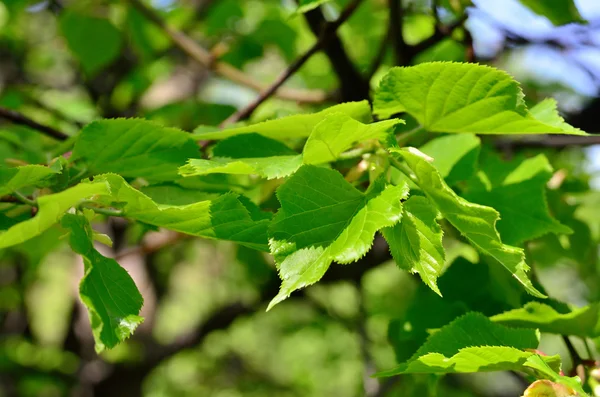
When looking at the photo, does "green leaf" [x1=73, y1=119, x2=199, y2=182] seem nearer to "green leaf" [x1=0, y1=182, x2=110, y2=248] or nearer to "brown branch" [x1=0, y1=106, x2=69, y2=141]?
"green leaf" [x1=0, y1=182, x2=110, y2=248]

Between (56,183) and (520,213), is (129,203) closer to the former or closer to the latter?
(56,183)

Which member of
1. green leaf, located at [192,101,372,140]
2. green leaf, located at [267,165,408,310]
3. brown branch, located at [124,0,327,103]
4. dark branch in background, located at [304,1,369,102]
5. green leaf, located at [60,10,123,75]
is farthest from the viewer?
green leaf, located at [60,10,123,75]

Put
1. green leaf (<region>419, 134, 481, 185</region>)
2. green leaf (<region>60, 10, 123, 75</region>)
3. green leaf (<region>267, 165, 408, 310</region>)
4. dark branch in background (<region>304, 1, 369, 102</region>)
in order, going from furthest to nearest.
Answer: green leaf (<region>60, 10, 123, 75</region>) < dark branch in background (<region>304, 1, 369, 102</region>) < green leaf (<region>419, 134, 481, 185</region>) < green leaf (<region>267, 165, 408, 310</region>)

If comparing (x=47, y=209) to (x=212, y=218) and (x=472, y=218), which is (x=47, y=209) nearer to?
(x=212, y=218)

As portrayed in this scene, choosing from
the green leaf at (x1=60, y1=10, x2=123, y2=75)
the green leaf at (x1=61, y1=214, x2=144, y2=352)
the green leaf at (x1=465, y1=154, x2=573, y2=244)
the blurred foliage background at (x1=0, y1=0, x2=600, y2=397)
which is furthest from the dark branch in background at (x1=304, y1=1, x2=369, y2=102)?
the green leaf at (x1=60, y1=10, x2=123, y2=75)

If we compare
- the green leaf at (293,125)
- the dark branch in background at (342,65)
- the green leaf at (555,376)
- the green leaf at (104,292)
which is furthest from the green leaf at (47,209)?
the dark branch in background at (342,65)

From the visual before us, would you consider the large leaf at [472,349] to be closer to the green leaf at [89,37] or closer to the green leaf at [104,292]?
the green leaf at [104,292]
